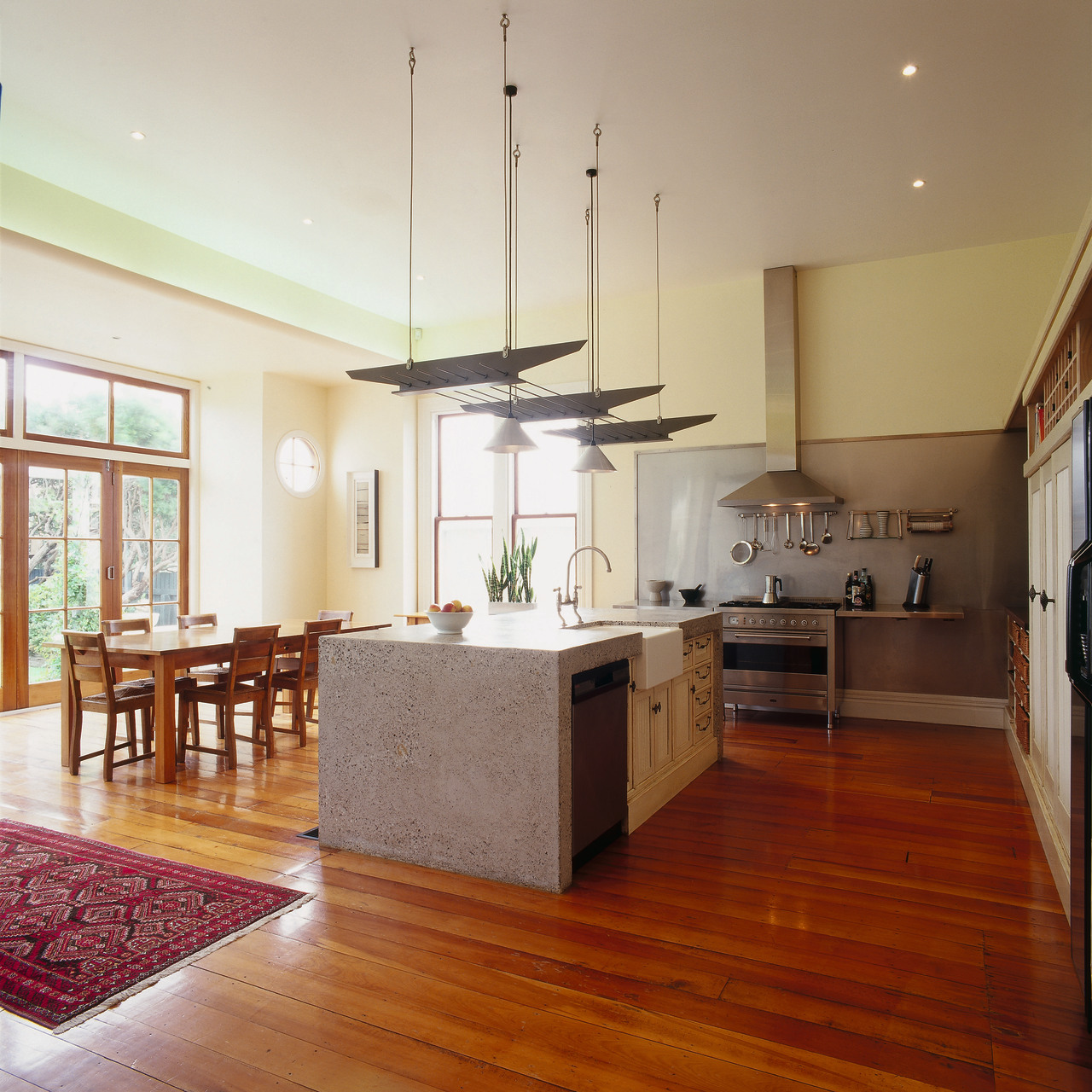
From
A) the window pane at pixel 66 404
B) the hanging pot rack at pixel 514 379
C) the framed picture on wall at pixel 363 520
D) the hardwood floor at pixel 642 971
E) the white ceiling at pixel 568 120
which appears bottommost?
the hardwood floor at pixel 642 971

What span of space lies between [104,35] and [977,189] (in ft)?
16.6

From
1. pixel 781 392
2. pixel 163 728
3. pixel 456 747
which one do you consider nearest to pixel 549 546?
pixel 781 392

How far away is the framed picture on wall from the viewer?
8.66 meters

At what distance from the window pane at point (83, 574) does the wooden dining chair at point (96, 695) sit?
275 cm

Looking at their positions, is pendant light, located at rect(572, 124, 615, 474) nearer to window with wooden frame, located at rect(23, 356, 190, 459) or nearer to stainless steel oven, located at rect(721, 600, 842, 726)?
stainless steel oven, located at rect(721, 600, 842, 726)

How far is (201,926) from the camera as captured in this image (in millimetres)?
2730

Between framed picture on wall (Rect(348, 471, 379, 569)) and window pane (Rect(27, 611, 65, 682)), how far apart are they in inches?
112

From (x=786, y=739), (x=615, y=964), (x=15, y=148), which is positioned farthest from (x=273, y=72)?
(x=786, y=739)

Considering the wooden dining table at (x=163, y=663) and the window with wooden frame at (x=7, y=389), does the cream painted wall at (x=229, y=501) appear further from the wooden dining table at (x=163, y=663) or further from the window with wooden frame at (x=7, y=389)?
the wooden dining table at (x=163, y=663)

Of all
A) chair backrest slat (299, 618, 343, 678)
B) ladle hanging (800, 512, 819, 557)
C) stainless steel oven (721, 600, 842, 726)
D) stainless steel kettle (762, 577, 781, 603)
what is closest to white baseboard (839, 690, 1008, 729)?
stainless steel oven (721, 600, 842, 726)

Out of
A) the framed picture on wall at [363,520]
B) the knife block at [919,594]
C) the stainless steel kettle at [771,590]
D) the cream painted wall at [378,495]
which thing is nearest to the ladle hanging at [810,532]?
the stainless steel kettle at [771,590]

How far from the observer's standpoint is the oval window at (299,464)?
8.48 meters

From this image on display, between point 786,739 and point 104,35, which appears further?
point 786,739

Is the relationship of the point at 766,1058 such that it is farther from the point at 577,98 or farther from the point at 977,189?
the point at 977,189
